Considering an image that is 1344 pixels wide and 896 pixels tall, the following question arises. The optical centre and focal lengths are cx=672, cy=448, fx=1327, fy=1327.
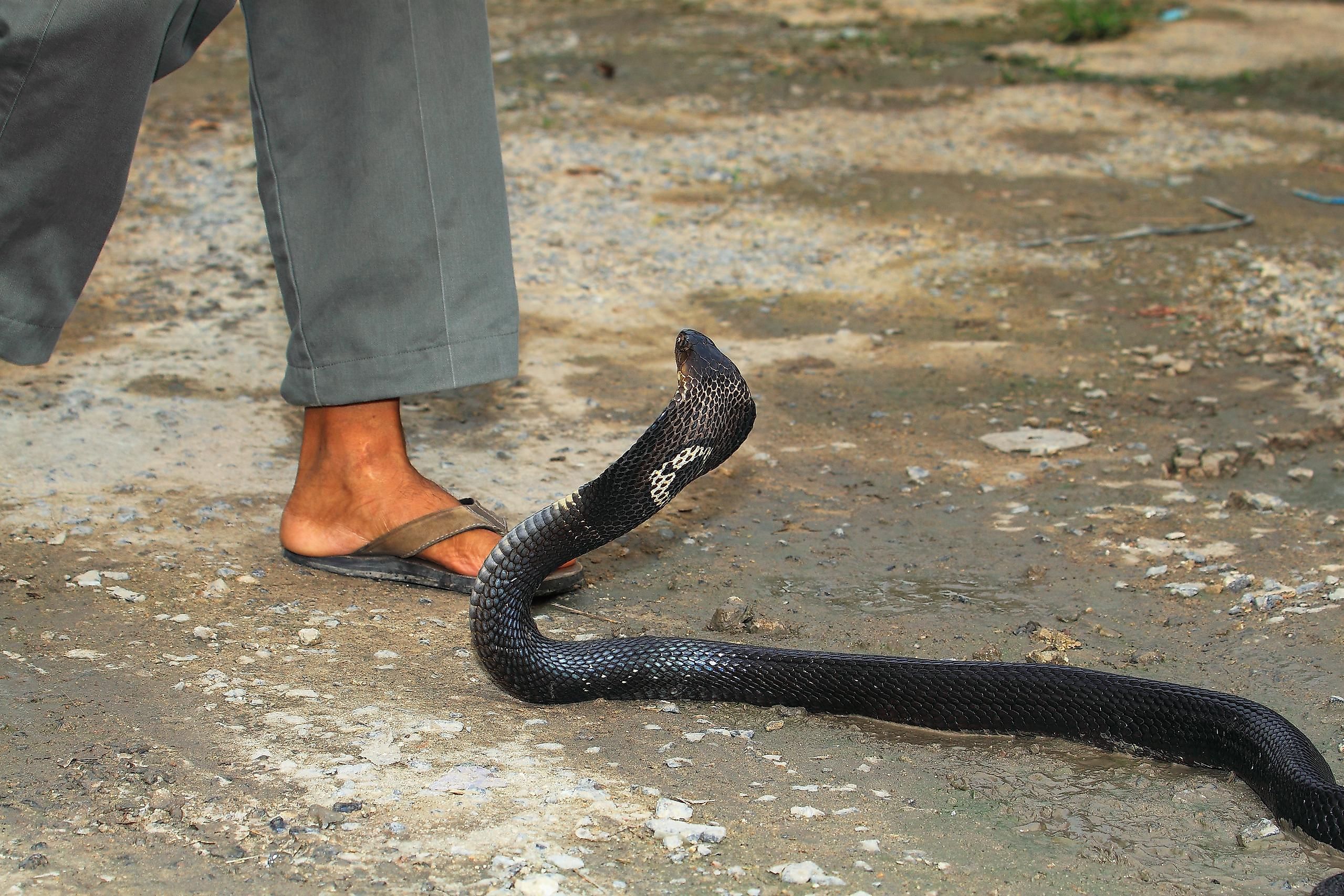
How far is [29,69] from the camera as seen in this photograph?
76.9 inches

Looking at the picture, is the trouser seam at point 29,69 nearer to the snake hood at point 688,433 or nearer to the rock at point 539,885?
the snake hood at point 688,433

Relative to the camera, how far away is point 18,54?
1.94 m

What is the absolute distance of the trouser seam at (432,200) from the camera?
2.32m

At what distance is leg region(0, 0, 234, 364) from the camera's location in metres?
1.95

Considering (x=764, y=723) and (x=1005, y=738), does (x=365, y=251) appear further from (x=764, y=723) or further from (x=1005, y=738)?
(x=1005, y=738)

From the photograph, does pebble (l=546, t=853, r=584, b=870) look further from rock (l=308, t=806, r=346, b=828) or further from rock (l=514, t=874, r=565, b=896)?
rock (l=308, t=806, r=346, b=828)

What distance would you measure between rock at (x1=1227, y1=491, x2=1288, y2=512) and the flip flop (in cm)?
149

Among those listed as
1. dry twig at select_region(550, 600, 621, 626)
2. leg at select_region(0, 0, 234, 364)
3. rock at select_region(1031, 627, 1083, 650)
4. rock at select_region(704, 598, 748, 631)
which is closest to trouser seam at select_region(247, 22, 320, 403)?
leg at select_region(0, 0, 234, 364)

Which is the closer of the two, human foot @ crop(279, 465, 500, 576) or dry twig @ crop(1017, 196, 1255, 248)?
human foot @ crop(279, 465, 500, 576)

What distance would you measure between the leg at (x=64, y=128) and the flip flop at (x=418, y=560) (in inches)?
27.0

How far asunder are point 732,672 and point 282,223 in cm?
111

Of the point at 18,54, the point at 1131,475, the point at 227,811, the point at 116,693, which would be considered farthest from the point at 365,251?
the point at 1131,475

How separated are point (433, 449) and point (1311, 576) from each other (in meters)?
1.96

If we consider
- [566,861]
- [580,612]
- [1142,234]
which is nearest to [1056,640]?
[580,612]
